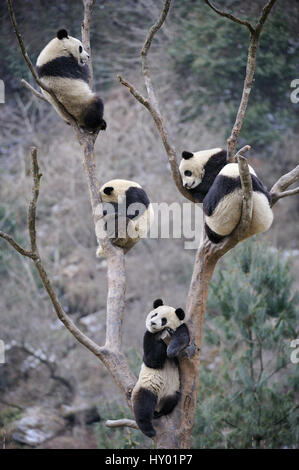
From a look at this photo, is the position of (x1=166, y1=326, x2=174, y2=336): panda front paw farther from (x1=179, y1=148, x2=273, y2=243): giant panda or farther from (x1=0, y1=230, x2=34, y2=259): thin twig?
(x1=0, y1=230, x2=34, y2=259): thin twig

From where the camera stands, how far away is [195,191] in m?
3.97

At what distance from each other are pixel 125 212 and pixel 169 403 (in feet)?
5.16

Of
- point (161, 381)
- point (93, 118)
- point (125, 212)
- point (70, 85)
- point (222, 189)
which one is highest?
point (70, 85)

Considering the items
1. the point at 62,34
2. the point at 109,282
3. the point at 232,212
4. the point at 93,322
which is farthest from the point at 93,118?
the point at 93,322

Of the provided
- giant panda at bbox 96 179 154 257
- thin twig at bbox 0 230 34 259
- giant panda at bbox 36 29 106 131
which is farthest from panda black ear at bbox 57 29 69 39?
thin twig at bbox 0 230 34 259

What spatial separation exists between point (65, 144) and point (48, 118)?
0.97 meters

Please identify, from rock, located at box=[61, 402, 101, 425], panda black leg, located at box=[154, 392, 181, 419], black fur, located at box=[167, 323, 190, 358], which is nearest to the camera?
black fur, located at box=[167, 323, 190, 358]

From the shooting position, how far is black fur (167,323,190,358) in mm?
2986

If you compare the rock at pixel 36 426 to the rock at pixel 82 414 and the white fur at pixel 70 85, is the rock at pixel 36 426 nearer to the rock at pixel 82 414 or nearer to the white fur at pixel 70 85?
the rock at pixel 82 414

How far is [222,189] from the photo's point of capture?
122 inches

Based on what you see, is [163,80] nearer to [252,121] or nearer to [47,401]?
[252,121]

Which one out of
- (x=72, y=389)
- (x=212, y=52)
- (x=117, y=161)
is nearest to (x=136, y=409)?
(x=72, y=389)

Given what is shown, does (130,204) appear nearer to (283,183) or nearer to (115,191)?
(115,191)

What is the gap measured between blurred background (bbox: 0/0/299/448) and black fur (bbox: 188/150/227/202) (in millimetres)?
2047
